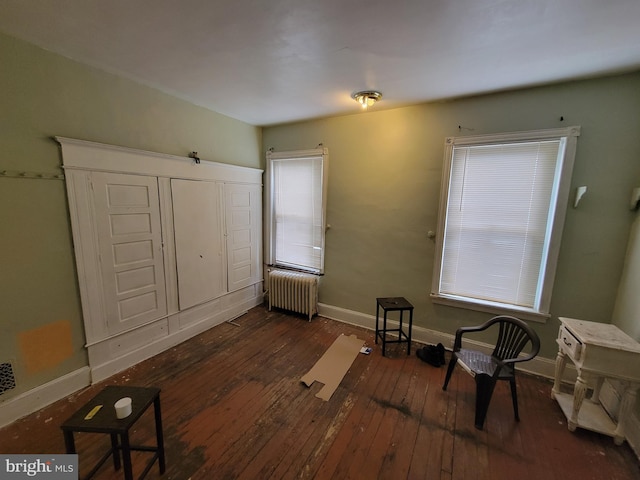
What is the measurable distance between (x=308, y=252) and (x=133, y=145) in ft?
7.28

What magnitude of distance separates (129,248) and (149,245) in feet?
0.56

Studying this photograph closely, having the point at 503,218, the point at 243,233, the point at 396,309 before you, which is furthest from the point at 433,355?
the point at 243,233

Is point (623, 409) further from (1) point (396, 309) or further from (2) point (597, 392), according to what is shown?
(1) point (396, 309)

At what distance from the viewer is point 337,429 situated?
72.2 inches

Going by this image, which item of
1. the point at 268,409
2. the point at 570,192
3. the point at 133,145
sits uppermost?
the point at 133,145

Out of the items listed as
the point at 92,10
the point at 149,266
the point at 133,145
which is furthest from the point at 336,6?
the point at 149,266

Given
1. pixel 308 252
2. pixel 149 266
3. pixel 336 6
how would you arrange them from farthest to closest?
pixel 308 252, pixel 149 266, pixel 336 6

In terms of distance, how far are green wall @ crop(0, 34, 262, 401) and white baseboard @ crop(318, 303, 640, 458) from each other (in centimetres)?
259

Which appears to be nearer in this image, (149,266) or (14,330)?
(14,330)

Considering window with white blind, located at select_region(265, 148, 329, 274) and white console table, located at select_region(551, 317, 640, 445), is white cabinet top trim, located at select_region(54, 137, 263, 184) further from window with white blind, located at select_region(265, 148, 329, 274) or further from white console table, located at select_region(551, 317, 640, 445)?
white console table, located at select_region(551, 317, 640, 445)

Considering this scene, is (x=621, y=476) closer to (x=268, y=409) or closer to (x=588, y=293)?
(x=588, y=293)

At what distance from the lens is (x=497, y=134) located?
2355 mm

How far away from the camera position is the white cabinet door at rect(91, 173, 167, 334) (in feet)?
7.18

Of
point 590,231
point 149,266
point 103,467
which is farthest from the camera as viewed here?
point 149,266
